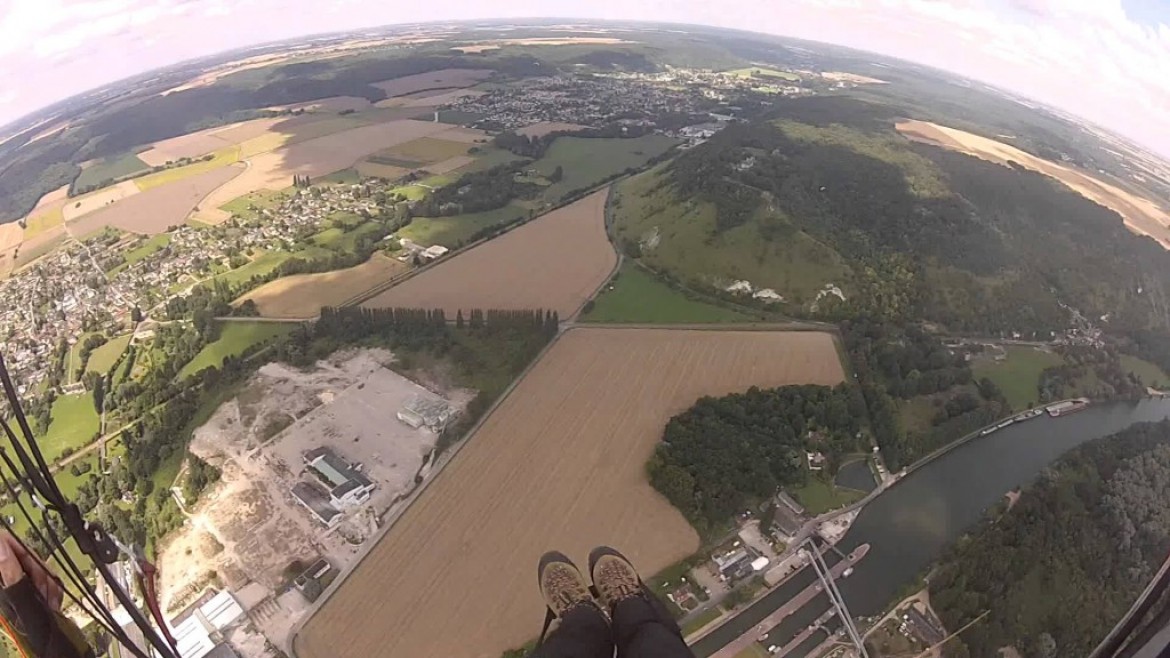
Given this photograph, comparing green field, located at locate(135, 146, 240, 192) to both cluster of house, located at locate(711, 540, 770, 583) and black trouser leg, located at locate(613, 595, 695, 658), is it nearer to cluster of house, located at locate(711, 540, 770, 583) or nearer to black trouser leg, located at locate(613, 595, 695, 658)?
cluster of house, located at locate(711, 540, 770, 583)

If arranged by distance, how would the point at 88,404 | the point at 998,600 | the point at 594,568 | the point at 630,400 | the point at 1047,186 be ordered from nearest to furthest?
1. the point at 594,568
2. the point at 998,600
3. the point at 630,400
4. the point at 88,404
5. the point at 1047,186

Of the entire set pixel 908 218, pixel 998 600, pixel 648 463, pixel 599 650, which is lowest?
pixel 998 600

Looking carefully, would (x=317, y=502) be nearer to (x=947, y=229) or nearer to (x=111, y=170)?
(x=947, y=229)

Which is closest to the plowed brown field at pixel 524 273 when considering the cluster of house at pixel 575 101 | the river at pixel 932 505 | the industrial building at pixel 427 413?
the industrial building at pixel 427 413

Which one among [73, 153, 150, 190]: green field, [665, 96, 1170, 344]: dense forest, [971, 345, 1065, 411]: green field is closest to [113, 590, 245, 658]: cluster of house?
[665, 96, 1170, 344]: dense forest

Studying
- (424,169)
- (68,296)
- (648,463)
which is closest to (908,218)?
(648,463)

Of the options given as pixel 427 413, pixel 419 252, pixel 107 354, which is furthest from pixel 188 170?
pixel 427 413

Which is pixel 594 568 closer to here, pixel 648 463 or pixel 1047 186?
pixel 648 463
